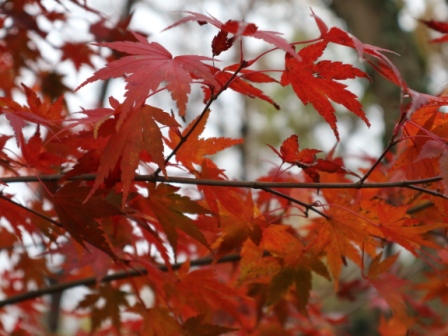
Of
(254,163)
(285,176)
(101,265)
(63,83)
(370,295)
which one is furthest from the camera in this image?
(254,163)

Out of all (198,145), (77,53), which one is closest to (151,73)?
(198,145)

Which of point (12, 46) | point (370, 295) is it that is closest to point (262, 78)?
point (12, 46)

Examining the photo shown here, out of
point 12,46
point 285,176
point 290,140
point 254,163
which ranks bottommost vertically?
point 254,163

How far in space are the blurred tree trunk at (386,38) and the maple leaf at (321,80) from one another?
62.7 inches

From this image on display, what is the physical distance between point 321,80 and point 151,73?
210 millimetres

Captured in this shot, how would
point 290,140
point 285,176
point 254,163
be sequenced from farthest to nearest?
1. point 254,163
2. point 285,176
3. point 290,140

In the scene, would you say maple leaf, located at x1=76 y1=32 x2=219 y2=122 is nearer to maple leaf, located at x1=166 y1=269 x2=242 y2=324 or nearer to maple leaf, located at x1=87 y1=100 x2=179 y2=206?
maple leaf, located at x1=87 y1=100 x2=179 y2=206

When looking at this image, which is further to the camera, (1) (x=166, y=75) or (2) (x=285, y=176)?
(2) (x=285, y=176)

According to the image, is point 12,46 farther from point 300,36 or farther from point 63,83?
point 300,36

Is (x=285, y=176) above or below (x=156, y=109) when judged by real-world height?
below

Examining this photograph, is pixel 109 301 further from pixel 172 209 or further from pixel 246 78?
pixel 246 78

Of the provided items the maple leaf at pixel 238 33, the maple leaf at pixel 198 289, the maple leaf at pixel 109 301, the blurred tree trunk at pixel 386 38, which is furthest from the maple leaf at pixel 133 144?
the blurred tree trunk at pixel 386 38

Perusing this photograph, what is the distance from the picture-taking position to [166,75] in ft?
1.99

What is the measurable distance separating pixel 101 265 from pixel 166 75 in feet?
1.45
